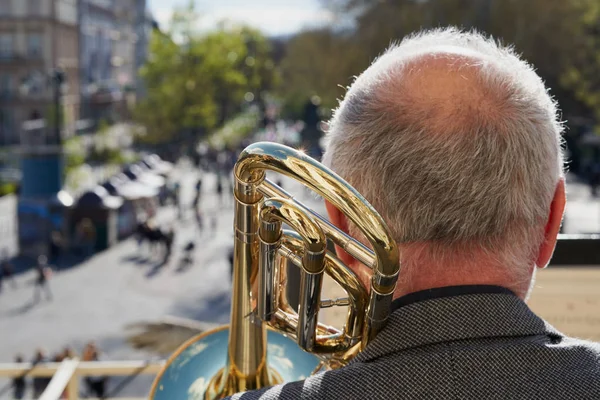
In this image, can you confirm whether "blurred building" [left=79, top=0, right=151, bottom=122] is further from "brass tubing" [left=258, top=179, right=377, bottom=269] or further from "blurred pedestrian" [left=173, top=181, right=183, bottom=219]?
"brass tubing" [left=258, top=179, right=377, bottom=269]

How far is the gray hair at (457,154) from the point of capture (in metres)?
1.32

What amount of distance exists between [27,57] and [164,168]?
22444 mm

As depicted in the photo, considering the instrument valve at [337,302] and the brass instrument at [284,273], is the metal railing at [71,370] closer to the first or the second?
the brass instrument at [284,273]

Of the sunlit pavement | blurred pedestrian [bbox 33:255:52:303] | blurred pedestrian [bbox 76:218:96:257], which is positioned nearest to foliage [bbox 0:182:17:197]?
the sunlit pavement

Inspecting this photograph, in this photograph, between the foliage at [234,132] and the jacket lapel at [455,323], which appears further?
the foliage at [234,132]

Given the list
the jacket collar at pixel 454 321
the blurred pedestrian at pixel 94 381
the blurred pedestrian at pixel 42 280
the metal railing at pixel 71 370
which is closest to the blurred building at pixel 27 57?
the blurred pedestrian at pixel 42 280

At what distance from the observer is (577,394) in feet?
3.96

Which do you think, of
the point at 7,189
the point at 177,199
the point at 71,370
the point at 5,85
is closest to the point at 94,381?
the point at 71,370

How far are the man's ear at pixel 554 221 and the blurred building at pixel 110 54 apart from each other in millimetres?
50850

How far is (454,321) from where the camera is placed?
1.23 m

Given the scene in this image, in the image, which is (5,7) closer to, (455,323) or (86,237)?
(86,237)

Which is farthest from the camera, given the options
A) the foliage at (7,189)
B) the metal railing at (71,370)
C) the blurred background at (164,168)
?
the foliage at (7,189)

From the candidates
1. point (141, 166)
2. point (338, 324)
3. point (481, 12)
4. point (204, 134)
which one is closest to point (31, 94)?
point (204, 134)

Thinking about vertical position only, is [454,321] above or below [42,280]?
above
